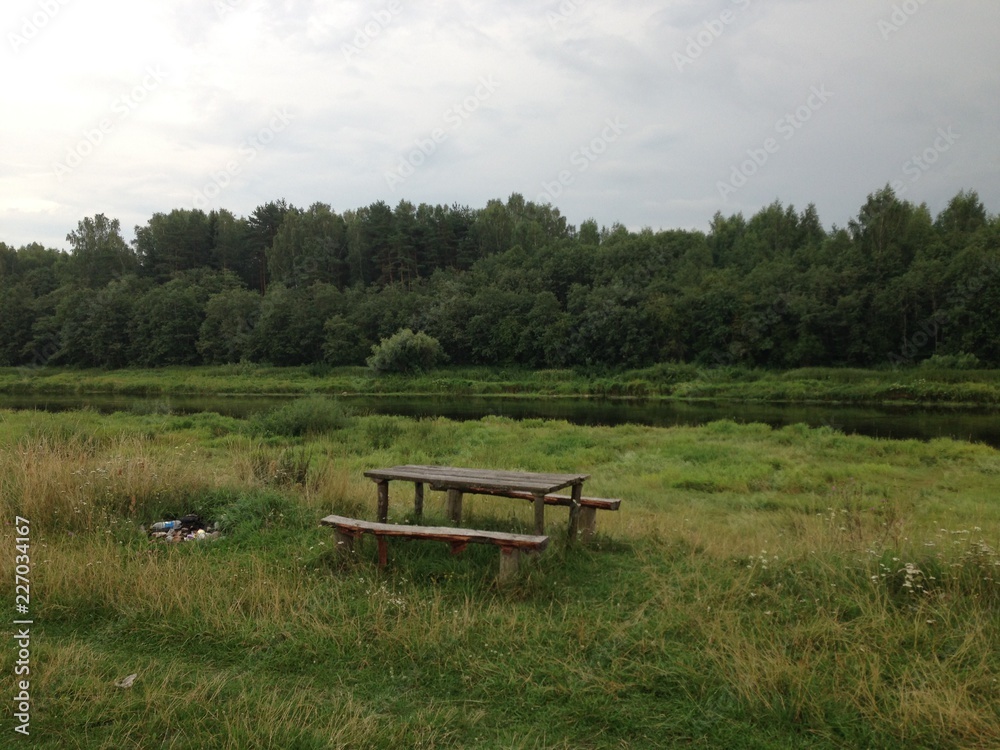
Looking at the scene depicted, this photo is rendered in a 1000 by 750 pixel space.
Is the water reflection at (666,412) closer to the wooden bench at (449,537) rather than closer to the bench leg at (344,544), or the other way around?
the wooden bench at (449,537)

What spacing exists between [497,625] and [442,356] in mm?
64795

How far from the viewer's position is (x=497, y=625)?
5172 millimetres

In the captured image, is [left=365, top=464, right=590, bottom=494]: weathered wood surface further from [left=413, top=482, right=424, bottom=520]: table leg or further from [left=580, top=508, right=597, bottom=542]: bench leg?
[left=580, top=508, right=597, bottom=542]: bench leg

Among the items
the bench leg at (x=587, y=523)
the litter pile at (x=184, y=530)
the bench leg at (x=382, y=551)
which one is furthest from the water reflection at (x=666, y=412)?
the bench leg at (x=382, y=551)

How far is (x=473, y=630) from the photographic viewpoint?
16.5 ft

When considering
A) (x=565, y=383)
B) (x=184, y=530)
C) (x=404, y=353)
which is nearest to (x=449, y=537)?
(x=184, y=530)

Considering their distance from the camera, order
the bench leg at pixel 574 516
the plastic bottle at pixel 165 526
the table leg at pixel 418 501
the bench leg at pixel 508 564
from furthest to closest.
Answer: the table leg at pixel 418 501, the plastic bottle at pixel 165 526, the bench leg at pixel 574 516, the bench leg at pixel 508 564

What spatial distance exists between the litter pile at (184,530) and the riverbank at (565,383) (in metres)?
43.4

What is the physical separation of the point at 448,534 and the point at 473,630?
1.32m

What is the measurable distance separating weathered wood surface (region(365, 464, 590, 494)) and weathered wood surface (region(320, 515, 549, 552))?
0.50 meters

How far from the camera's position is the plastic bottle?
7709mm

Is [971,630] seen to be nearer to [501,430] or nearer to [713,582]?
[713,582]

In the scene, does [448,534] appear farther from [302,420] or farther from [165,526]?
[302,420]

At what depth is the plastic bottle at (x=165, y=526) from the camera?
7.71m
